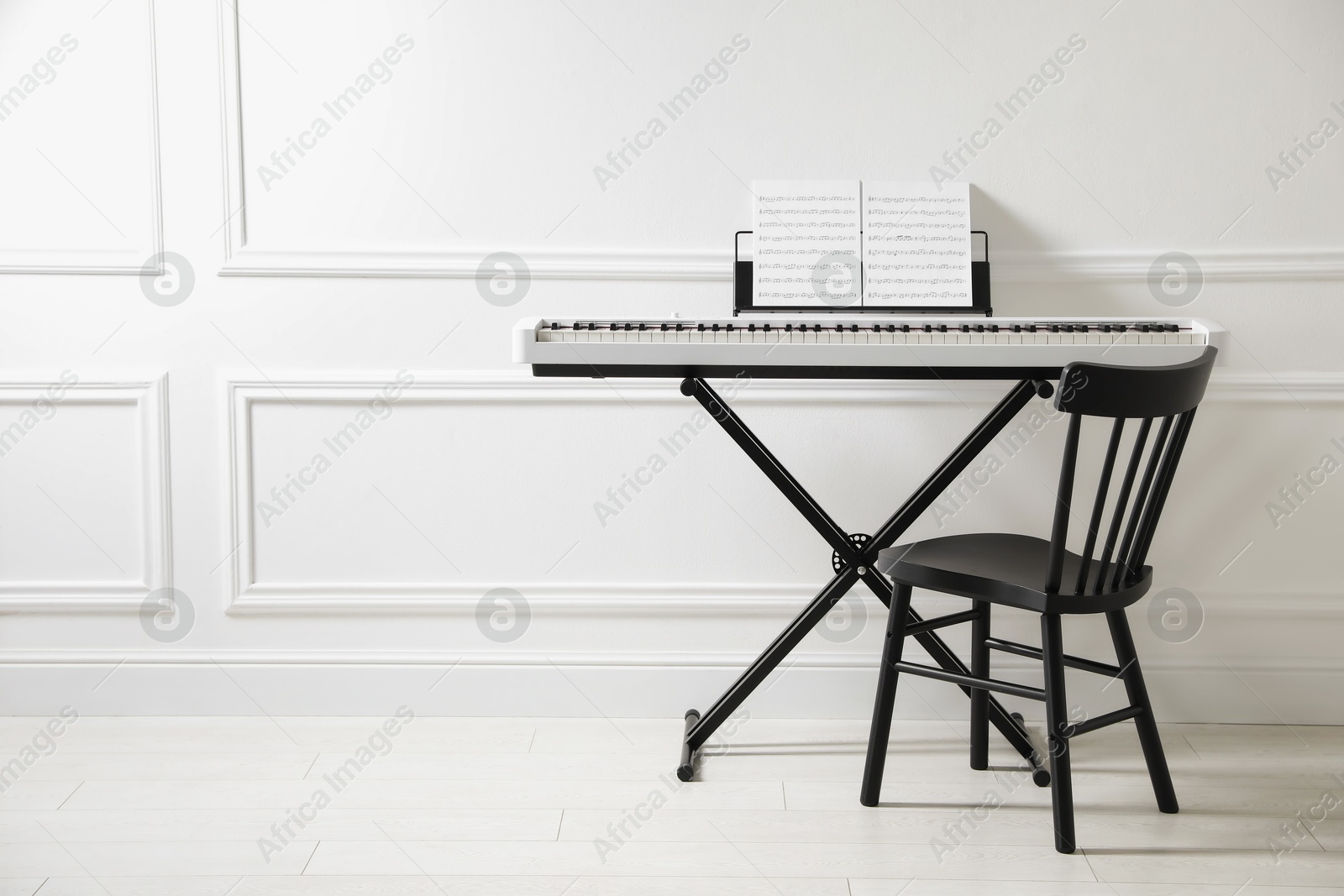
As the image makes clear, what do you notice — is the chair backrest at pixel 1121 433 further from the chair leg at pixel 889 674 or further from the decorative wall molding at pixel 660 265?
the decorative wall molding at pixel 660 265

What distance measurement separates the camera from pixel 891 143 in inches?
87.4

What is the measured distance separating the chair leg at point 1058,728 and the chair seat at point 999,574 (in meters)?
0.05

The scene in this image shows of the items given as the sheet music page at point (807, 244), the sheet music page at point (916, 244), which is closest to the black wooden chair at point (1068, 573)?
the sheet music page at point (916, 244)

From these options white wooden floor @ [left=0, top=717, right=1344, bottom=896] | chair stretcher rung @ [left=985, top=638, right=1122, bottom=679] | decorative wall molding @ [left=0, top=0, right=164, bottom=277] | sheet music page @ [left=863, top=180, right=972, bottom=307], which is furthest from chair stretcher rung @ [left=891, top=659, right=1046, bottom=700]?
decorative wall molding @ [left=0, top=0, right=164, bottom=277]

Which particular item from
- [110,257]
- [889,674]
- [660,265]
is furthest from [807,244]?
[110,257]

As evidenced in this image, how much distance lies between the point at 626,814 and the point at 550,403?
0.97 m

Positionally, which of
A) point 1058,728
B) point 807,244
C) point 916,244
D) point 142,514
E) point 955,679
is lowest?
point 1058,728

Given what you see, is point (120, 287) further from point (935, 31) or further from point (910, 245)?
point (935, 31)

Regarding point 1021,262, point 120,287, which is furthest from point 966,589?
point 120,287

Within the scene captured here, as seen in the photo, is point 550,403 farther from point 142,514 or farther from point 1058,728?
point 1058,728

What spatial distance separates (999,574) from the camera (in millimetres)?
1758

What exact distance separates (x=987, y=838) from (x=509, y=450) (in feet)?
4.47

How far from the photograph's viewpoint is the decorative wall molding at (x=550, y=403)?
227 cm

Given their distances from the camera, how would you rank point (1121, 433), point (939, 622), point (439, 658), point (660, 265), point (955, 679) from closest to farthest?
point (1121, 433) → point (955, 679) → point (939, 622) → point (660, 265) → point (439, 658)
